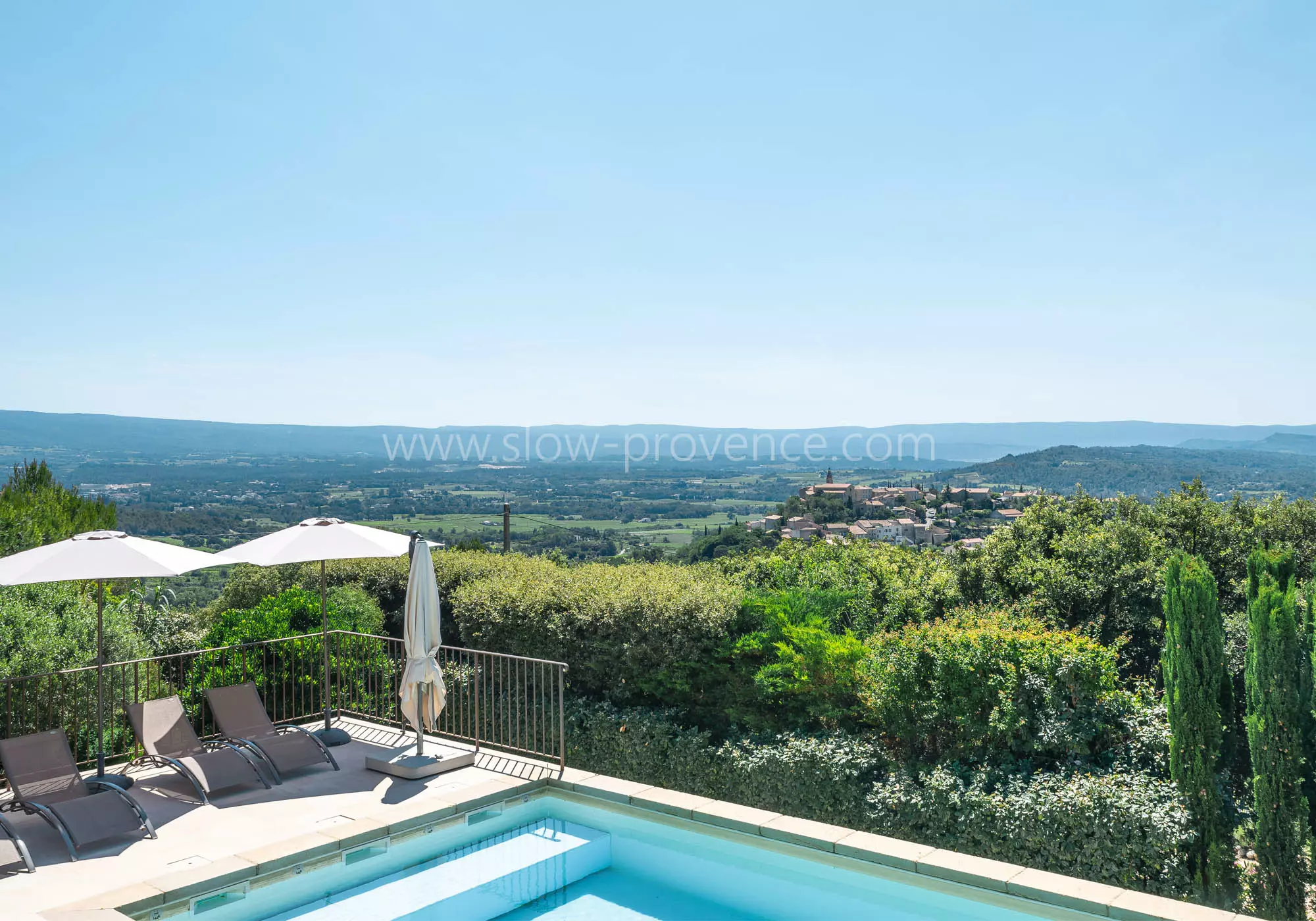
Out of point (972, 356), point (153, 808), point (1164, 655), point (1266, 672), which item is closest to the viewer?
point (153, 808)

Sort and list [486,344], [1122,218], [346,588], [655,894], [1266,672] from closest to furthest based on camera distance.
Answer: [655,894]
[1266,672]
[346,588]
[1122,218]
[486,344]

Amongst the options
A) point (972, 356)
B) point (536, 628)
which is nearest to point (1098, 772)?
point (536, 628)

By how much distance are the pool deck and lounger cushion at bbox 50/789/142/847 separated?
0.12 metres

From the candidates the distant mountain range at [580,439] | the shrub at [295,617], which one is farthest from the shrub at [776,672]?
the distant mountain range at [580,439]

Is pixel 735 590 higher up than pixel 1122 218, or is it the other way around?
pixel 1122 218

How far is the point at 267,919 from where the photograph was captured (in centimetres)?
515

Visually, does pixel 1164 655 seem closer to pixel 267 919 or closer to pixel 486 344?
pixel 267 919

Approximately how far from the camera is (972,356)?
88.2 feet

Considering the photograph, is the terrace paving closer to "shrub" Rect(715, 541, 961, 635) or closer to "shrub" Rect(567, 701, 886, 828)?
"shrub" Rect(567, 701, 886, 828)

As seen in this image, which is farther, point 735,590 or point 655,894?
point 735,590

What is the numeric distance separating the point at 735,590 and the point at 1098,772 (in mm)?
4004

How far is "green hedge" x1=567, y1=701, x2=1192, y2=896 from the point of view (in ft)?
20.4

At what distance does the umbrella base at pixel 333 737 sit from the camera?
8180mm

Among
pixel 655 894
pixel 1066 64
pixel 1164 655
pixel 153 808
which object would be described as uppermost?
pixel 1066 64
